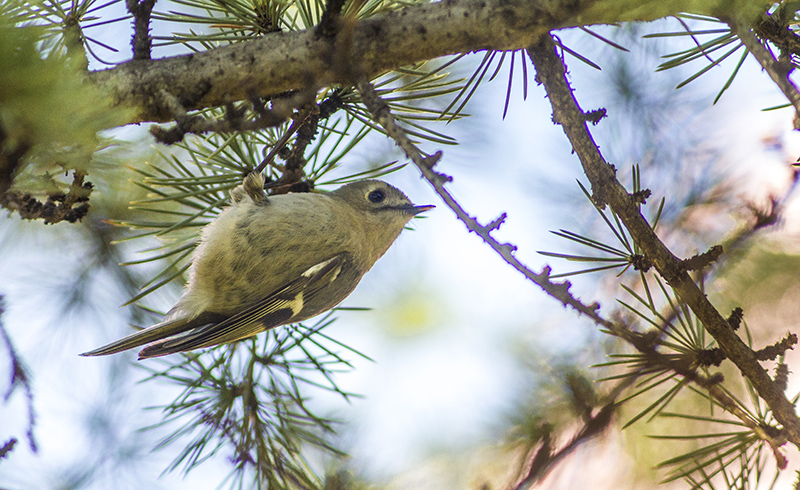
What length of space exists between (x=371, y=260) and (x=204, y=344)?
661 millimetres

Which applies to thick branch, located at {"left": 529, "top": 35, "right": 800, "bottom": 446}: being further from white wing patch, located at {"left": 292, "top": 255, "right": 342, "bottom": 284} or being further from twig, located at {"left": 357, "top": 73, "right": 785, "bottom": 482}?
white wing patch, located at {"left": 292, "top": 255, "right": 342, "bottom": 284}

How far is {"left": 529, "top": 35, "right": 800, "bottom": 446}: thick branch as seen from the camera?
3.13 ft

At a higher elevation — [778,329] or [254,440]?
[254,440]

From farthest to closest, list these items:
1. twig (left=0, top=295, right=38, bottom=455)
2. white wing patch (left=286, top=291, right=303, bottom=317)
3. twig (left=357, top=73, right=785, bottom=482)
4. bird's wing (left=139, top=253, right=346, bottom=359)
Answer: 1. white wing patch (left=286, top=291, right=303, bottom=317)
2. bird's wing (left=139, top=253, right=346, bottom=359)
3. twig (left=0, top=295, right=38, bottom=455)
4. twig (left=357, top=73, right=785, bottom=482)

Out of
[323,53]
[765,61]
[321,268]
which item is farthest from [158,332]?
[765,61]

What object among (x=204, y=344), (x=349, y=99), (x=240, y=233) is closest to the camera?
(x=349, y=99)

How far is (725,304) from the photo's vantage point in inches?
60.8

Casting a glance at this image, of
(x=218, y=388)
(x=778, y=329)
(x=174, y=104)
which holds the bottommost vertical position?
(x=778, y=329)

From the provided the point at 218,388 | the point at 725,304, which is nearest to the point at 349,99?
the point at 218,388

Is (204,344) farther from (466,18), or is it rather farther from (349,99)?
(466,18)

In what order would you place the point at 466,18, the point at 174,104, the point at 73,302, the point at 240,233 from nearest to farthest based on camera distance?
the point at 174,104
the point at 466,18
the point at 240,233
the point at 73,302

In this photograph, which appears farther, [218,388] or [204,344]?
[218,388]

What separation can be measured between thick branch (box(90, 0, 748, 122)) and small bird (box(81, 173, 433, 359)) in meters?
0.38

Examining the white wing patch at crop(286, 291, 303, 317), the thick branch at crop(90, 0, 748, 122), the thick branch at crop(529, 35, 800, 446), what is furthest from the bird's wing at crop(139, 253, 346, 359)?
the thick branch at crop(529, 35, 800, 446)
